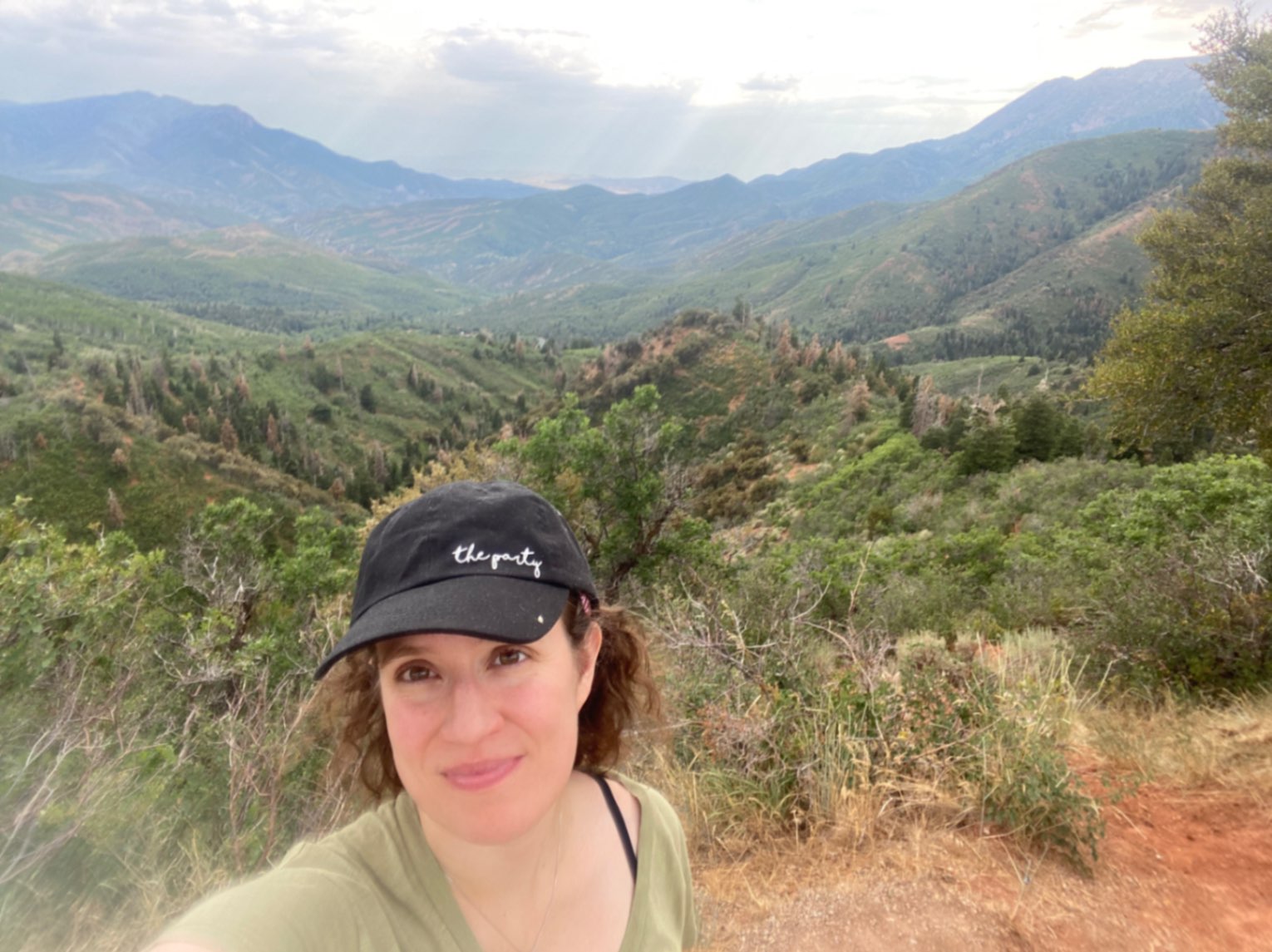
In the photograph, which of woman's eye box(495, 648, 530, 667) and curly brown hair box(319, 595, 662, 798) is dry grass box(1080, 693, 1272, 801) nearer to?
curly brown hair box(319, 595, 662, 798)

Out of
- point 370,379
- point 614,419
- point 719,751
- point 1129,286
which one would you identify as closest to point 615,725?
point 719,751

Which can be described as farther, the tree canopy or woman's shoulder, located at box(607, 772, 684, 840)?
the tree canopy

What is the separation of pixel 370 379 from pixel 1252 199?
114 m

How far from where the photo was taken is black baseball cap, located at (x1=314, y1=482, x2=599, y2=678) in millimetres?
1371

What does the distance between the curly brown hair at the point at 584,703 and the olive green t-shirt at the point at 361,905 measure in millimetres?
203

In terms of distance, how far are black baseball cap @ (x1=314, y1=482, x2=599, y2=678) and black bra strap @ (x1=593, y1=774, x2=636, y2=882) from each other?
2.18 ft

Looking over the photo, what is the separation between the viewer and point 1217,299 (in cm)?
701

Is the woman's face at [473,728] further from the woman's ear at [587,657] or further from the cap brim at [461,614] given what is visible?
the woman's ear at [587,657]

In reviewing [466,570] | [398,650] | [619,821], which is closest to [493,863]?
[619,821]

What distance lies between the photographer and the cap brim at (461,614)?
52.8 inches

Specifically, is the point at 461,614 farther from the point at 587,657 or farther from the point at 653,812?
the point at 653,812

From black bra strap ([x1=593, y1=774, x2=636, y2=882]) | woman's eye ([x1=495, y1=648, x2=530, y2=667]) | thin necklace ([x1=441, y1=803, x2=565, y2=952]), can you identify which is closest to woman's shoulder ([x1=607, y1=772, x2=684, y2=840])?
black bra strap ([x1=593, y1=774, x2=636, y2=882])

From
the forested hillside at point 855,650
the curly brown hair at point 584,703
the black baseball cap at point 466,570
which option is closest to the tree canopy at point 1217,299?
the forested hillside at point 855,650

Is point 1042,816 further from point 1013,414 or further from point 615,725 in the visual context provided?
point 1013,414
